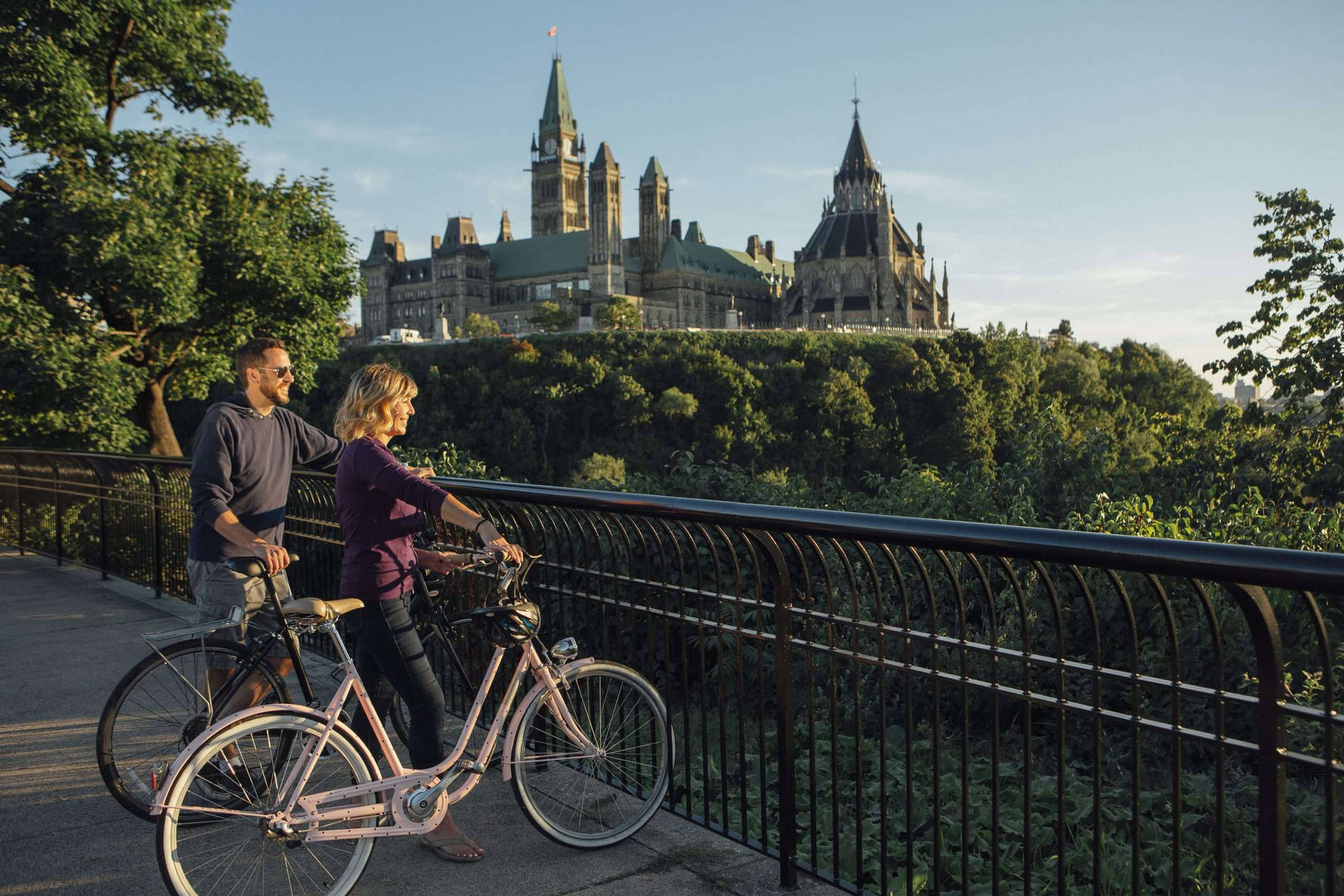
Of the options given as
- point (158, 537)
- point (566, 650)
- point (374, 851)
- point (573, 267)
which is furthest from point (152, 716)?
point (573, 267)

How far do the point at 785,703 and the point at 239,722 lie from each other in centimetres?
186

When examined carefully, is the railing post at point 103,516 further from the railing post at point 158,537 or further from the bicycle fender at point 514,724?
the bicycle fender at point 514,724

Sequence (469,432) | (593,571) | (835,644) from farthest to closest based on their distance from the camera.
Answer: (469,432) → (593,571) → (835,644)

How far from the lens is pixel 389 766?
387 cm

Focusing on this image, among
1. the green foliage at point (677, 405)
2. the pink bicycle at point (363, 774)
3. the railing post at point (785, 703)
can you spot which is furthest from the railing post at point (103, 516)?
the green foliage at point (677, 405)

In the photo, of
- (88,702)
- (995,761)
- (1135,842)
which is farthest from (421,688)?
(88,702)

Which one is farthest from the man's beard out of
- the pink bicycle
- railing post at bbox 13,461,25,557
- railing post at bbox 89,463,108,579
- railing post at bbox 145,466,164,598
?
railing post at bbox 13,461,25,557

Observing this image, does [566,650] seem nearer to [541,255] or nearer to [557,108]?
[541,255]

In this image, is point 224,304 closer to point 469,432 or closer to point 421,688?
point 421,688

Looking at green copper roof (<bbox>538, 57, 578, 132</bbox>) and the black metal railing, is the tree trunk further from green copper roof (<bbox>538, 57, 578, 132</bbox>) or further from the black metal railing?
green copper roof (<bbox>538, 57, 578, 132</bbox>)

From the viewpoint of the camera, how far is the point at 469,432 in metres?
79.4

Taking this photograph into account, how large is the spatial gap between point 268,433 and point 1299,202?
18951 millimetres

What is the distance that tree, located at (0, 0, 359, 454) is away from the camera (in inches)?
665

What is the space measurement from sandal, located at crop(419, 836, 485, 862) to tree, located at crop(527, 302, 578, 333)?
109 m
